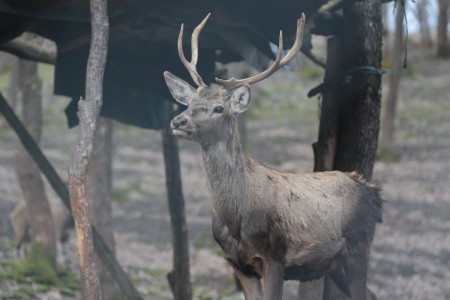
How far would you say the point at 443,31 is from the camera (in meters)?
33.1

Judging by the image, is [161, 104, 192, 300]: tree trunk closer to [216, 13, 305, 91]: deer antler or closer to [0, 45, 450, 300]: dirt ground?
[0, 45, 450, 300]: dirt ground

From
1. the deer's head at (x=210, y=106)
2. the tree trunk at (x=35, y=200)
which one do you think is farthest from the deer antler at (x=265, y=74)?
the tree trunk at (x=35, y=200)

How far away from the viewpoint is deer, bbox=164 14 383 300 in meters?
6.05

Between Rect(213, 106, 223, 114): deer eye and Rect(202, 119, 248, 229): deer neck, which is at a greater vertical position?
Rect(213, 106, 223, 114): deer eye

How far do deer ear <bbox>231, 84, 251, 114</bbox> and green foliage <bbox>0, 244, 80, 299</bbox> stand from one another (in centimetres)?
713

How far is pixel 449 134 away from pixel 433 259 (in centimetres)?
1000

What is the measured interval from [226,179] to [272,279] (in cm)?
75

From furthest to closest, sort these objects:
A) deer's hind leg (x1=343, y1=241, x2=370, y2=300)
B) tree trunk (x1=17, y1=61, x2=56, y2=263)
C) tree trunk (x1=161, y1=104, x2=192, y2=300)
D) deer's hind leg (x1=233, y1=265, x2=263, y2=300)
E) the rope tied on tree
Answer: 1. tree trunk (x1=17, y1=61, x2=56, y2=263)
2. tree trunk (x1=161, y1=104, x2=192, y2=300)
3. the rope tied on tree
4. deer's hind leg (x1=343, y1=241, x2=370, y2=300)
5. deer's hind leg (x1=233, y1=265, x2=263, y2=300)

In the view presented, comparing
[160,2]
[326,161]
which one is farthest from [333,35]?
[160,2]

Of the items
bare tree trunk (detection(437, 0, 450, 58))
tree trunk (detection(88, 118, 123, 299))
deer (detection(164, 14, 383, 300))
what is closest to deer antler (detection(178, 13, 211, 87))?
deer (detection(164, 14, 383, 300))

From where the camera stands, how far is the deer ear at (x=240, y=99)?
6.09 metres

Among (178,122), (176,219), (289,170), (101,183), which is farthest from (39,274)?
(289,170)

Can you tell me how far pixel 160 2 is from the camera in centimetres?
698

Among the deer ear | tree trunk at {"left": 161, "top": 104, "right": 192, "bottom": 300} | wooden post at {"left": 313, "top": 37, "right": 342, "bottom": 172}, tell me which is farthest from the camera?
tree trunk at {"left": 161, "top": 104, "right": 192, "bottom": 300}
